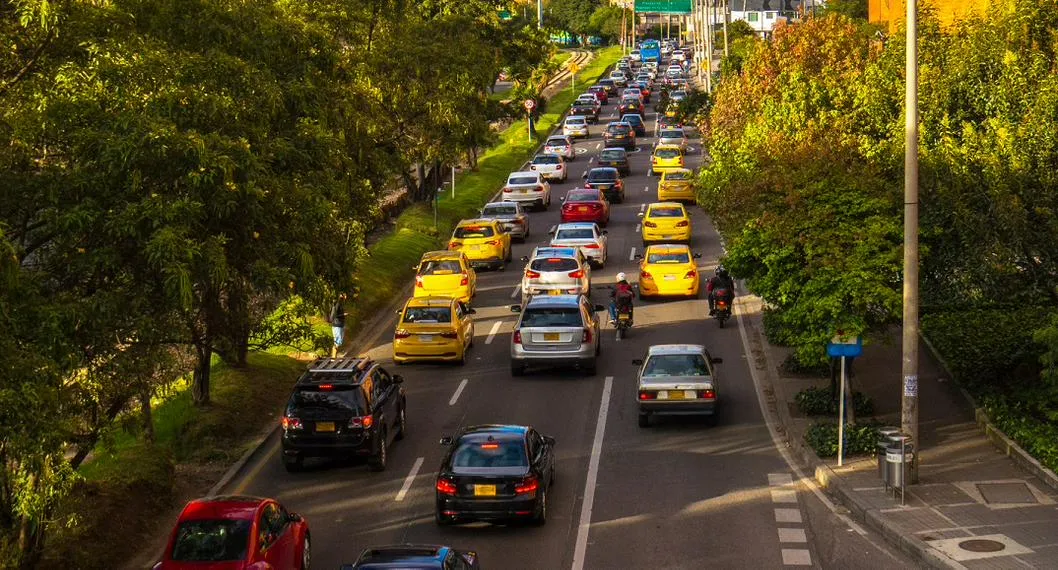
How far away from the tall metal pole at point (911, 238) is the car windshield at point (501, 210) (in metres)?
28.1

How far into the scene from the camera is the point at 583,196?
51062 millimetres

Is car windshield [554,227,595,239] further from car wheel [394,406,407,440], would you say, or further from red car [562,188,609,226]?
car wheel [394,406,407,440]

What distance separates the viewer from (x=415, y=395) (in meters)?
28.5

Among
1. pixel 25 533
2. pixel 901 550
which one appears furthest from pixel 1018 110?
pixel 25 533

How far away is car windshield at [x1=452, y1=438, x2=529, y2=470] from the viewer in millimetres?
19188

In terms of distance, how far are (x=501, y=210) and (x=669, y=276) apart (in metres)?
12.0

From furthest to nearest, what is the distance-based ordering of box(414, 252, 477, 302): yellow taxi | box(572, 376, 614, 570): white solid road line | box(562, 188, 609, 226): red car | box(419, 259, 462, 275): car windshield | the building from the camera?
box(562, 188, 609, 226): red car, box(419, 259, 462, 275): car windshield, box(414, 252, 477, 302): yellow taxi, the building, box(572, 376, 614, 570): white solid road line

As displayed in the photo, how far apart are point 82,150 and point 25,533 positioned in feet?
15.7

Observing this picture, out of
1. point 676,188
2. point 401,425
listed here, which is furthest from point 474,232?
point 401,425

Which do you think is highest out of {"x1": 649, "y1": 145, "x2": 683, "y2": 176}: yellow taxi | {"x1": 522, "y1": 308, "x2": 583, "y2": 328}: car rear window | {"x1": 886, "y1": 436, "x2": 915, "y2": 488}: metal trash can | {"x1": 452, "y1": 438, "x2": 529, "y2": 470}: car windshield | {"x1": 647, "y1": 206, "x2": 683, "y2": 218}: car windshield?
{"x1": 649, "y1": 145, "x2": 683, "y2": 176}: yellow taxi

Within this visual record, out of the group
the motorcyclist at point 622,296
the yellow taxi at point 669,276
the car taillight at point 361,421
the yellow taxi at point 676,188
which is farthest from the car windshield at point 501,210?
the car taillight at point 361,421

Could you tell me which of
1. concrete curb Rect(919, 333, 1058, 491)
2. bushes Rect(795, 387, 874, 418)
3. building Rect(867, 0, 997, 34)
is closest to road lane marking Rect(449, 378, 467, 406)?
bushes Rect(795, 387, 874, 418)

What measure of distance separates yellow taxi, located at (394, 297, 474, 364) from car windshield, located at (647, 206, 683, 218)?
16.2 meters

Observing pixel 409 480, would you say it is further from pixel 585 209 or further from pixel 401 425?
pixel 585 209
